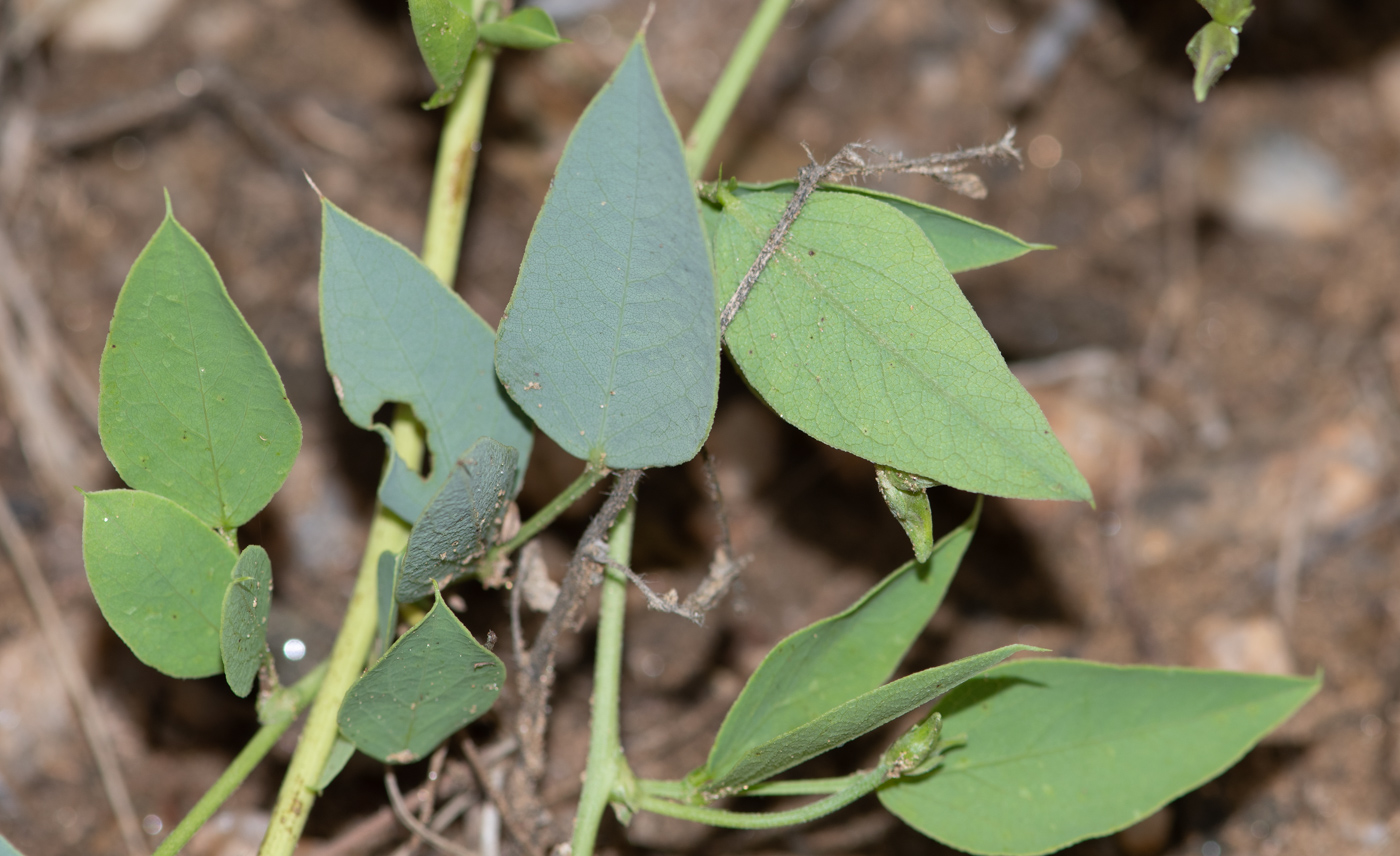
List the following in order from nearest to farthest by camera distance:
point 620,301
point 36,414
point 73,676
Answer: point 620,301 → point 73,676 → point 36,414

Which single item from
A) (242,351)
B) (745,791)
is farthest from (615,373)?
(745,791)

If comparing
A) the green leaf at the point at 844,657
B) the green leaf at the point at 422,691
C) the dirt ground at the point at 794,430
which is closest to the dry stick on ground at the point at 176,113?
the dirt ground at the point at 794,430

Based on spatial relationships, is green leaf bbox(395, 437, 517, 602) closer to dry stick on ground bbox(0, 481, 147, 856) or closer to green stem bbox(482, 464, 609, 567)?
green stem bbox(482, 464, 609, 567)

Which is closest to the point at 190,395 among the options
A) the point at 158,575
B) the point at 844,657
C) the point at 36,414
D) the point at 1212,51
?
the point at 158,575

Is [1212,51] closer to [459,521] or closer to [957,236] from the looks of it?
[957,236]

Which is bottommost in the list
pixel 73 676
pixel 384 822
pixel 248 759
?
pixel 73 676

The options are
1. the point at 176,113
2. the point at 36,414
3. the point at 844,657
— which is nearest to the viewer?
the point at 844,657

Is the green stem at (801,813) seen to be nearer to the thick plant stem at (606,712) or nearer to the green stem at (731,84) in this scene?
the thick plant stem at (606,712)
